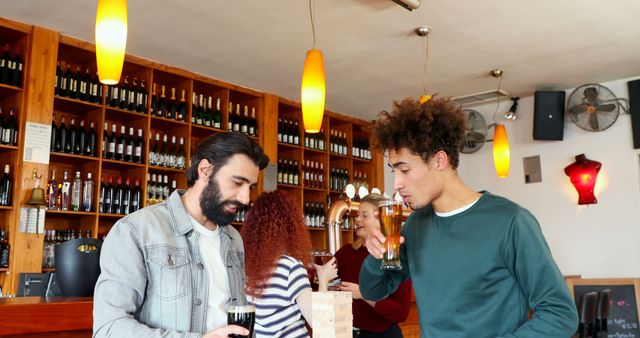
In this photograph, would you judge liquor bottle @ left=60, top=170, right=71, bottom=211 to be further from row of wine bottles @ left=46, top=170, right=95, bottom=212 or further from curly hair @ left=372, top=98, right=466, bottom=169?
curly hair @ left=372, top=98, right=466, bottom=169

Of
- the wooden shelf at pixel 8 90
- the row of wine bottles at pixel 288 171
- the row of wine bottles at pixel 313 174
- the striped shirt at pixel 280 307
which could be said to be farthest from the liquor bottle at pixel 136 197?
the striped shirt at pixel 280 307

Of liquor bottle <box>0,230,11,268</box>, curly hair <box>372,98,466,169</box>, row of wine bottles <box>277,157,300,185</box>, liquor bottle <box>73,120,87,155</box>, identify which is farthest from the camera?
row of wine bottles <box>277,157,300,185</box>

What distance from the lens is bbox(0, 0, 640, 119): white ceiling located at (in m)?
4.19

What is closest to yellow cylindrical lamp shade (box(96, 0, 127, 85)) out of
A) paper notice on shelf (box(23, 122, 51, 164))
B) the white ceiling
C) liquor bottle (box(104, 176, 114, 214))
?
the white ceiling

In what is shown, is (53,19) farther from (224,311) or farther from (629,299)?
(629,299)

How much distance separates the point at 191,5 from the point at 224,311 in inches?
117

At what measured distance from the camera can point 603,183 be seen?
607 cm

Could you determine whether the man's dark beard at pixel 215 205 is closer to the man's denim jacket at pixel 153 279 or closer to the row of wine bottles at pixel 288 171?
the man's denim jacket at pixel 153 279

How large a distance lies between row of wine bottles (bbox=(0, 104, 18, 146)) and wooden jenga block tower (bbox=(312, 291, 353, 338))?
416cm

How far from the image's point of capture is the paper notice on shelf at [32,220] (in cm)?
441

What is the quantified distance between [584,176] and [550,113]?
A: 0.77m

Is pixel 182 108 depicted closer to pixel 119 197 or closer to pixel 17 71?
pixel 119 197

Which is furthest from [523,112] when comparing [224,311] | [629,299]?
[224,311]

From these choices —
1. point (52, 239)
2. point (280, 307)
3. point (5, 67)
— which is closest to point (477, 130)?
point (52, 239)
